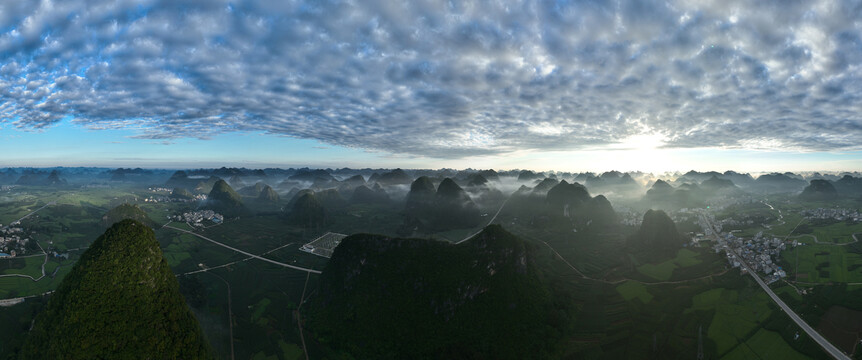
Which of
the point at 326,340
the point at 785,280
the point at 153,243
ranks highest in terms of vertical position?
the point at 153,243

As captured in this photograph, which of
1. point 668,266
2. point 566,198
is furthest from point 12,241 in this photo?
point 566,198

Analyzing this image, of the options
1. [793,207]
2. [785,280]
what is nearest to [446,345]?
[785,280]

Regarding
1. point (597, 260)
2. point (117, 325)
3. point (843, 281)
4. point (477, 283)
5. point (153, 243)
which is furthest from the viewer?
point (597, 260)

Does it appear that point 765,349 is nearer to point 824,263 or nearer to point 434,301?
point 824,263

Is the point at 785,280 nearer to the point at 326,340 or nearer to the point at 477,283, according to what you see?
the point at 477,283

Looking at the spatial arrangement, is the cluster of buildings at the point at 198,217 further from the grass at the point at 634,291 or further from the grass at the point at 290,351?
the grass at the point at 634,291
